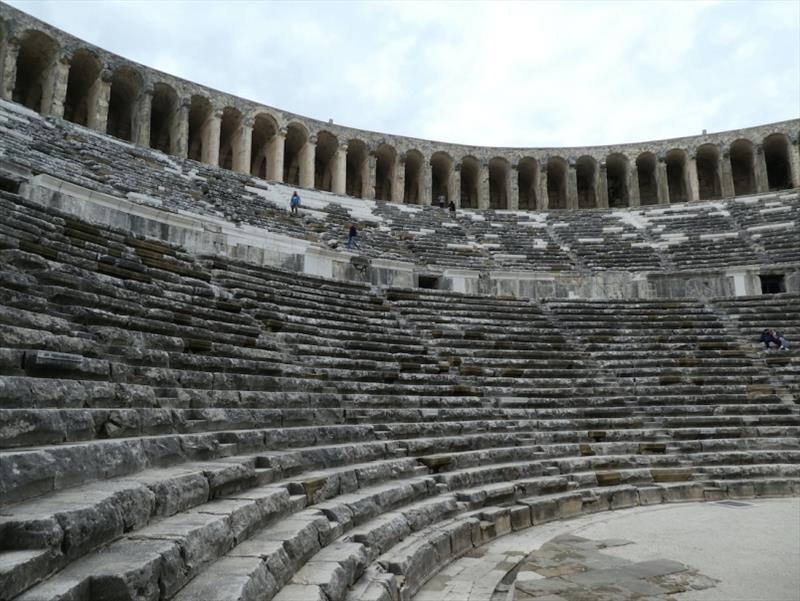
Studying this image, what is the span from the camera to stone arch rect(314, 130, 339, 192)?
2673 cm

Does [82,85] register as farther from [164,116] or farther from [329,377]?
[329,377]

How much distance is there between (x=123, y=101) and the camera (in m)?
23.8

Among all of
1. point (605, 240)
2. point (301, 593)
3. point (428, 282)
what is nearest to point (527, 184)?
point (605, 240)

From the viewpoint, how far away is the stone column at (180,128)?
23.2 metres

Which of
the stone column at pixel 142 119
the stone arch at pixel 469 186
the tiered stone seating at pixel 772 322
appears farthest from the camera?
the stone arch at pixel 469 186

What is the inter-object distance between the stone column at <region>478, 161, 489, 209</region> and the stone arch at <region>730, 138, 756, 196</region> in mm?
11009

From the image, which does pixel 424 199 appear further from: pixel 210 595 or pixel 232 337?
pixel 210 595

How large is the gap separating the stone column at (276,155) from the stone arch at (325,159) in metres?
1.91

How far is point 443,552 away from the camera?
5.51 metres

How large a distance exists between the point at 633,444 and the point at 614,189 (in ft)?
75.7

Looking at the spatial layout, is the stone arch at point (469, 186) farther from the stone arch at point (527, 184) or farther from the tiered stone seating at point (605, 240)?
the tiered stone seating at point (605, 240)

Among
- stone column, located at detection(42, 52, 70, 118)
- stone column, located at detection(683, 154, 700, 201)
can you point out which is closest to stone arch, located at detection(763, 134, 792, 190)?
stone column, located at detection(683, 154, 700, 201)

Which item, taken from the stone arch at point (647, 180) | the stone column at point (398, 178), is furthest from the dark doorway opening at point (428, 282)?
the stone arch at point (647, 180)

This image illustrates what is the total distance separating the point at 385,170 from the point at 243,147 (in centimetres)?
759
